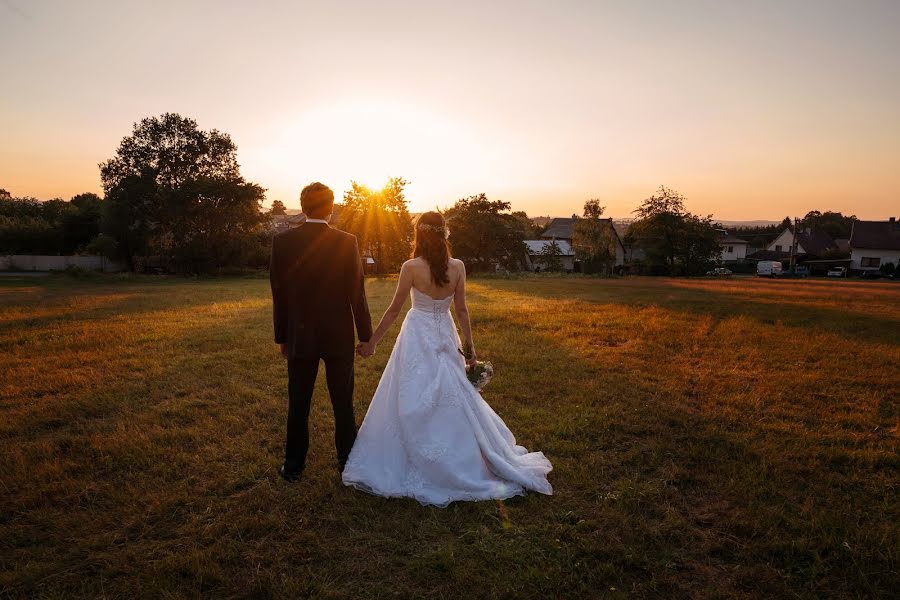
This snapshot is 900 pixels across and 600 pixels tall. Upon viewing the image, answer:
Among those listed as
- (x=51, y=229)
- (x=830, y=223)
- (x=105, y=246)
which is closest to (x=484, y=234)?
(x=105, y=246)

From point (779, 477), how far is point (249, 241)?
4076cm

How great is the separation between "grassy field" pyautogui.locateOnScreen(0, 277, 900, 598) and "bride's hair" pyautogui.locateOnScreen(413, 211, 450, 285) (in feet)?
6.91

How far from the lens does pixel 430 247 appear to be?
431 cm

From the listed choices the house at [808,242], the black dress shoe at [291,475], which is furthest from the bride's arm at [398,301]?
the house at [808,242]

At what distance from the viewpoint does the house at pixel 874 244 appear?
192 feet

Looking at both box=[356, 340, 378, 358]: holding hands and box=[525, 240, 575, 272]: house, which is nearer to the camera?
box=[356, 340, 378, 358]: holding hands

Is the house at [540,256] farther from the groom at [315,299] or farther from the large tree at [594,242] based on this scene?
the groom at [315,299]

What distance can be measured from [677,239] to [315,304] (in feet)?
176

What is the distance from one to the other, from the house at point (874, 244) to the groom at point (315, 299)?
74.5 metres

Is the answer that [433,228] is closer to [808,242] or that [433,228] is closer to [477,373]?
[477,373]

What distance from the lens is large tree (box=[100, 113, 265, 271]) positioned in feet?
121

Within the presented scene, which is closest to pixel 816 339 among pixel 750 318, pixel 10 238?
pixel 750 318

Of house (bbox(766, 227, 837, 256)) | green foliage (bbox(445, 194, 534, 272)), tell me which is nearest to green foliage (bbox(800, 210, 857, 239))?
house (bbox(766, 227, 837, 256))

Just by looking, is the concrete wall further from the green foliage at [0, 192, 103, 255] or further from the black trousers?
the black trousers
